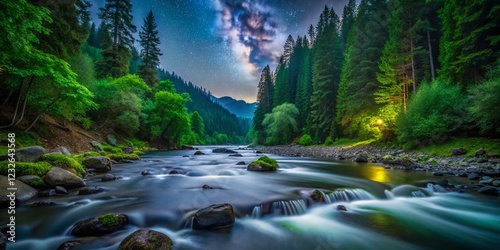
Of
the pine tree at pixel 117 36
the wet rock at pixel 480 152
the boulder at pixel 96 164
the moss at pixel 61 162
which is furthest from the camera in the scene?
the pine tree at pixel 117 36

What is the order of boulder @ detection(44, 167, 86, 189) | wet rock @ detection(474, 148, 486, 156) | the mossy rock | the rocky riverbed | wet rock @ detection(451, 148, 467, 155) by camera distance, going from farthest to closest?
wet rock @ detection(451, 148, 467, 155) < the mossy rock < wet rock @ detection(474, 148, 486, 156) < the rocky riverbed < boulder @ detection(44, 167, 86, 189)

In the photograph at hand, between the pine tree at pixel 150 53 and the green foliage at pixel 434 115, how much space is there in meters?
35.8

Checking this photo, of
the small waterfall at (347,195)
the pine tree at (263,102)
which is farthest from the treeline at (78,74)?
the pine tree at (263,102)

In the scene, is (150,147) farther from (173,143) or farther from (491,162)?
(491,162)

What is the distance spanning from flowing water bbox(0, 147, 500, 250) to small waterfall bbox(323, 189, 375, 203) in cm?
4

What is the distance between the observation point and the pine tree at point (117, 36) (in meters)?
26.7

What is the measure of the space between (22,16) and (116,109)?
18.4 m

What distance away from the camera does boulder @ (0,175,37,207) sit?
4730 millimetres

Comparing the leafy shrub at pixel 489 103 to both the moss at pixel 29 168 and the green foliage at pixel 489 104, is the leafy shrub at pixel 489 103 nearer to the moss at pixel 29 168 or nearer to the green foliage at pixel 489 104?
the green foliage at pixel 489 104

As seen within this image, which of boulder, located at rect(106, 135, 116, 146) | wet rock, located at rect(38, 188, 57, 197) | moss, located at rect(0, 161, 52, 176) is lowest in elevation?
wet rock, located at rect(38, 188, 57, 197)

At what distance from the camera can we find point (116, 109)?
72.4ft

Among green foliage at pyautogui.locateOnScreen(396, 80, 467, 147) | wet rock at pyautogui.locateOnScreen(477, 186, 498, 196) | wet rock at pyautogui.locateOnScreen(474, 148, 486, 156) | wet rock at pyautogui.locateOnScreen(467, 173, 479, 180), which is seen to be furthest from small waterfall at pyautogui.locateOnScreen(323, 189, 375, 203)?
green foliage at pyautogui.locateOnScreen(396, 80, 467, 147)

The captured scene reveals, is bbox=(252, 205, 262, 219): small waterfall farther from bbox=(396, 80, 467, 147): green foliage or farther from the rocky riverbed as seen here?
bbox=(396, 80, 467, 147): green foliage

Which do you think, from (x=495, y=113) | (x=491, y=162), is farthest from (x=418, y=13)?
(x=491, y=162)
